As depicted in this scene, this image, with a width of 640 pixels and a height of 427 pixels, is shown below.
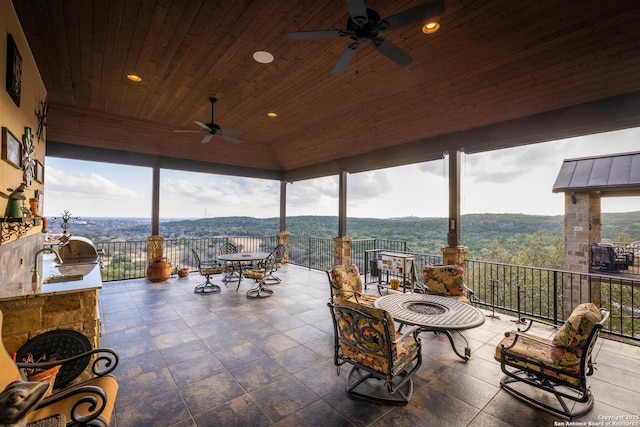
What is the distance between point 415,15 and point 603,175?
273 inches

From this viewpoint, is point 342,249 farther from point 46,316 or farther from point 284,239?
point 46,316

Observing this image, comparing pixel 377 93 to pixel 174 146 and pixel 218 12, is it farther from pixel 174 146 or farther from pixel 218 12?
pixel 174 146

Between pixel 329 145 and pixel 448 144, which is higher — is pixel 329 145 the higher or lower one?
the higher one

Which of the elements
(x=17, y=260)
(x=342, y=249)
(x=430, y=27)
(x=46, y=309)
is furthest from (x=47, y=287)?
(x=342, y=249)

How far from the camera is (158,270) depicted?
20.7 feet

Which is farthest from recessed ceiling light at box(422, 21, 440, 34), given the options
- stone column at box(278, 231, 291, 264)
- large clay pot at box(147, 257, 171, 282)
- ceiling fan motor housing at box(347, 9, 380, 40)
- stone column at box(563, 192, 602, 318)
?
stone column at box(278, 231, 291, 264)

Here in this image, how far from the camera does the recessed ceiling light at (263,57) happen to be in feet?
11.1

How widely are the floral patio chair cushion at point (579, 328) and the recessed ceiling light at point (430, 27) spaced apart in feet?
9.80

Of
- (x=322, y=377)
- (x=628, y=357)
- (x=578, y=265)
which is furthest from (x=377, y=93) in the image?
(x=578, y=265)

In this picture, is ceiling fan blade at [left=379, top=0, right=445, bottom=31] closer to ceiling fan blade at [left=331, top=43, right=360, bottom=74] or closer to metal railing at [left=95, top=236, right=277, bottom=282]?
ceiling fan blade at [left=331, top=43, right=360, bottom=74]

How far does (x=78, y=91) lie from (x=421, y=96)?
582 cm

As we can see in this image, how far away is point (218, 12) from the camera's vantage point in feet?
8.89

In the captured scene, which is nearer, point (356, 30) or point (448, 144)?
point (356, 30)

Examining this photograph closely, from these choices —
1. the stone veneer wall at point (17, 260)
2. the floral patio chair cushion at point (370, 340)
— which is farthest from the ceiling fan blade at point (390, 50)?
the stone veneer wall at point (17, 260)
